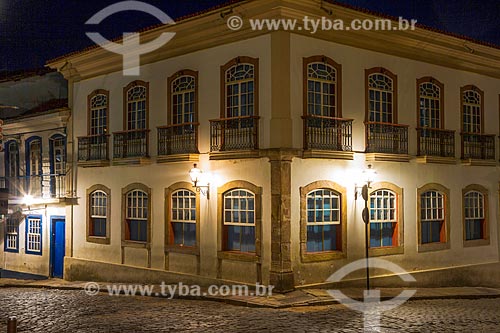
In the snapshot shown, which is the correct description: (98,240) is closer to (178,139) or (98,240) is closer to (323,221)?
(178,139)

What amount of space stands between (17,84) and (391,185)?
14819 mm

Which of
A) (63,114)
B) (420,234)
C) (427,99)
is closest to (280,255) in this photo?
(420,234)

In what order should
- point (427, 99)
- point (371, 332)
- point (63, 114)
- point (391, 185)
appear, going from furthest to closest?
point (63, 114) < point (427, 99) < point (391, 185) < point (371, 332)

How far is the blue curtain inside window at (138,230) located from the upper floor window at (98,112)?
10.5ft

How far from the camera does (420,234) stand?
17.4m

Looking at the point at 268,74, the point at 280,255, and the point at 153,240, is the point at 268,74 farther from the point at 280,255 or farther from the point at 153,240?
the point at 153,240

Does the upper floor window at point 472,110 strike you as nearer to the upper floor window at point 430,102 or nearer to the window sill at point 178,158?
the upper floor window at point 430,102

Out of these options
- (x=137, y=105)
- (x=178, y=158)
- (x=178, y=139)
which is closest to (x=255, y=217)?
(x=178, y=158)

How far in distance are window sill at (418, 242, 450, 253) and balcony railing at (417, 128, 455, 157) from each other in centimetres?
257

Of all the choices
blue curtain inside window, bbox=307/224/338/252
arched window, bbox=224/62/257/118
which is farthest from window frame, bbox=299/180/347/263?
arched window, bbox=224/62/257/118

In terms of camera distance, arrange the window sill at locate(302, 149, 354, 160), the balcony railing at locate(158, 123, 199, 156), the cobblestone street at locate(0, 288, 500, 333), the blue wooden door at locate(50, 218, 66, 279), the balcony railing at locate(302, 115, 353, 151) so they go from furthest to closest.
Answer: the blue wooden door at locate(50, 218, 66, 279) < the balcony railing at locate(158, 123, 199, 156) < the balcony railing at locate(302, 115, 353, 151) < the window sill at locate(302, 149, 354, 160) < the cobblestone street at locate(0, 288, 500, 333)

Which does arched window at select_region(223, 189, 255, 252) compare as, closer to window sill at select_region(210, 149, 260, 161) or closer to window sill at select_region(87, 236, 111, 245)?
window sill at select_region(210, 149, 260, 161)

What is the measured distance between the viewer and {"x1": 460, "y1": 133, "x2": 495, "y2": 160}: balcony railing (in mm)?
18859

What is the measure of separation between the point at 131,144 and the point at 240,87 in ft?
15.1
